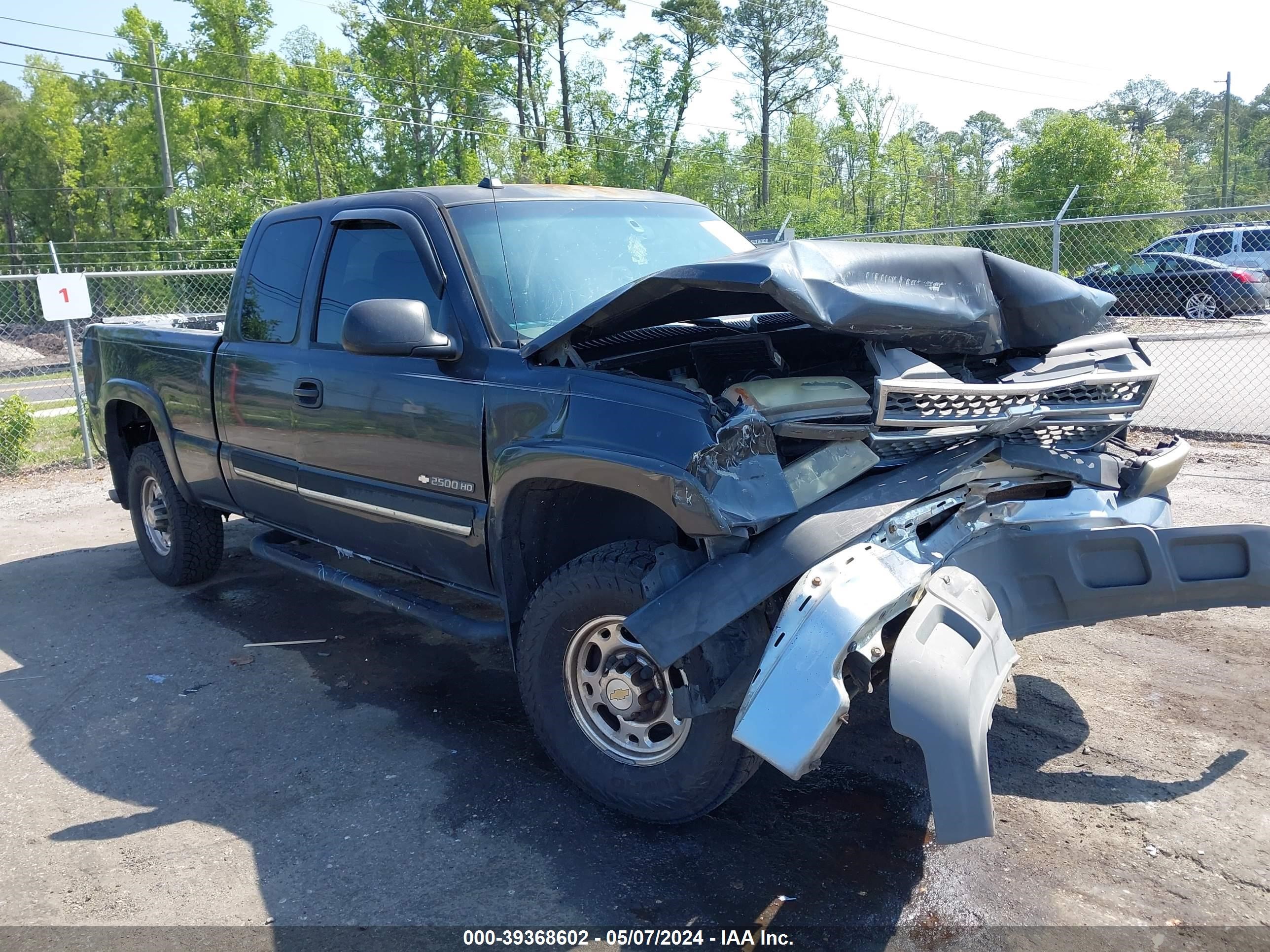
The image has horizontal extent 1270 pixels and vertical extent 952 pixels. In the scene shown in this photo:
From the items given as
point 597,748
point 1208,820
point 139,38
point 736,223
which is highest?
point 139,38

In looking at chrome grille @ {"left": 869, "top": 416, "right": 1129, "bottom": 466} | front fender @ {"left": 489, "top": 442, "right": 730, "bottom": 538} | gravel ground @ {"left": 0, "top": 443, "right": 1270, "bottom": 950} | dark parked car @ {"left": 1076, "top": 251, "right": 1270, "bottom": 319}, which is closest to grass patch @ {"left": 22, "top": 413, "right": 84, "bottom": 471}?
gravel ground @ {"left": 0, "top": 443, "right": 1270, "bottom": 950}

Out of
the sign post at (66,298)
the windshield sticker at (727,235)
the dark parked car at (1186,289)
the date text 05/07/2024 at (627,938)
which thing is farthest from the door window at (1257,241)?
the date text 05/07/2024 at (627,938)

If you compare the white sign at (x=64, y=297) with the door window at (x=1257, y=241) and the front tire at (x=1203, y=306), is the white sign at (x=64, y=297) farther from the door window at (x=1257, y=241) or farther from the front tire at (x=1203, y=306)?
the door window at (x=1257, y=241)

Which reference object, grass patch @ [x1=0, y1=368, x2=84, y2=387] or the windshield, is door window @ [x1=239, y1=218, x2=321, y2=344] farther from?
grass patch @ [x1=0, y1=368, x2=84, y2=387]

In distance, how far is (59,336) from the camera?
29188 millimetres

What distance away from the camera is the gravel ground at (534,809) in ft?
9.00

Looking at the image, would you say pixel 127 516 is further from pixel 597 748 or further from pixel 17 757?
pixel 597 748

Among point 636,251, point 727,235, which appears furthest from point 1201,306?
point 636,251

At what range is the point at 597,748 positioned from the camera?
318 centimetres

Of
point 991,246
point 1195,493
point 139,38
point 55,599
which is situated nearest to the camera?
point 55,599

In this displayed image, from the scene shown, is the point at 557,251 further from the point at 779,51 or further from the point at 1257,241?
the point at 779,51

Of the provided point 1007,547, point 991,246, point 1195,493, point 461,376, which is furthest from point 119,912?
point 991,246

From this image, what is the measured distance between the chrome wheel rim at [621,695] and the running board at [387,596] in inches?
19.6

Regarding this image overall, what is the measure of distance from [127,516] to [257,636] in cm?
390
